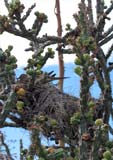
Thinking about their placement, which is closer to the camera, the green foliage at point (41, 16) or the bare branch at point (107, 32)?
the green foliage at point (41, 16)

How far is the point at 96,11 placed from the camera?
9.95 m

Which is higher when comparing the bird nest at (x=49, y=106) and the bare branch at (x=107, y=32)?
the bare branch at (x=107, y=32)

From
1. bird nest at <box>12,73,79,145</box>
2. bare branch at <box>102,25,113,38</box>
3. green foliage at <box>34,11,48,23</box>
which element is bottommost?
bird nest at <box>12,73,79,145</box>

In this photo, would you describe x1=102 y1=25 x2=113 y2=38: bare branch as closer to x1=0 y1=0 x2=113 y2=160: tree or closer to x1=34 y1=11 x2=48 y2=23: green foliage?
x1=0 y1=0 x2=113 y2=160: tree

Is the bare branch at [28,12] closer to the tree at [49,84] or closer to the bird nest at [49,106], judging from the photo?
the tree at [49,84]

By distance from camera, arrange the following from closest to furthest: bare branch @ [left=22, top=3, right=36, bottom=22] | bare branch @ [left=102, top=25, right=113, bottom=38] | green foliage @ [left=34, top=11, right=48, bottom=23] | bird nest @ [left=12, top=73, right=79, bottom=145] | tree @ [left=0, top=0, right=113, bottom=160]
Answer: tree @ [left=0, top=0, right=113, bottom=160] < bird nest @ [left=12, top=73, right=79, bottom=145] < bare branch @ [left=22, top=3, right=36, bottom=22] < green foliage @ [left=34, top=11, right=48, bottom=23] < bare branch @ [left=102, top=25, right=113, bottom=38]

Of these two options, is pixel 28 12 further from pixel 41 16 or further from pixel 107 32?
pixel 107 32

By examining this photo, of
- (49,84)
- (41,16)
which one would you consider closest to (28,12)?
(41,16)

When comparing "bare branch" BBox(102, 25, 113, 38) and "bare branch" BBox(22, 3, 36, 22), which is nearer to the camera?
"bare branch" BBox(22, 3, 36, 22)

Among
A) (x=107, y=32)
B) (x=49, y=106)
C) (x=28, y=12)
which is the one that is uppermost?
(x=28, y=12)

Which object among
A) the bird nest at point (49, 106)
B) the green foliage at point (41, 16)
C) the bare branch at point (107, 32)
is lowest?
the bird nest at point (49, 106)

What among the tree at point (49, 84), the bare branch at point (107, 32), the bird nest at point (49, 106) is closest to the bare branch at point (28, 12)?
the tree at point (49, 84)

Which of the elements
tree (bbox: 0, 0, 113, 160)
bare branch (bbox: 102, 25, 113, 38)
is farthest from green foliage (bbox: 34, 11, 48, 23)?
bare branch (bbox: 102, 25, 113, 38)

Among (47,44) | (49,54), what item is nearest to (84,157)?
(49,54)
